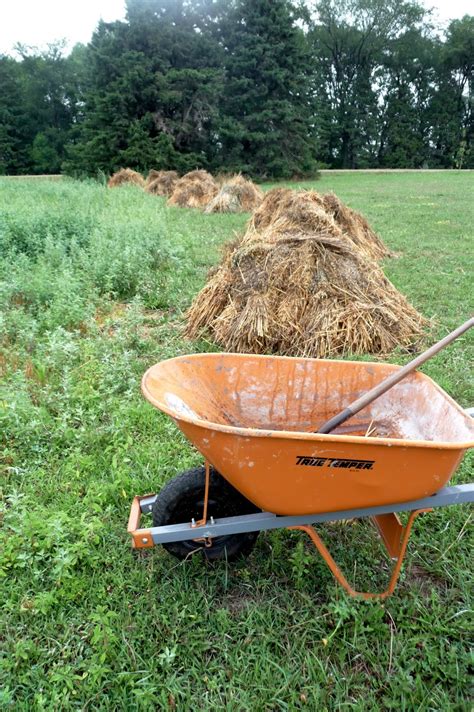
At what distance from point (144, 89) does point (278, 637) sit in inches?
1164

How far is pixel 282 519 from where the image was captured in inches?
83.9

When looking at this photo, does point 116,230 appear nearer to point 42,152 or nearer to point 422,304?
point 422,304

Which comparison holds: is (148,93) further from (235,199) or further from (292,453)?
(292,453)

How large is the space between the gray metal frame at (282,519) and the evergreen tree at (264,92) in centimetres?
2935

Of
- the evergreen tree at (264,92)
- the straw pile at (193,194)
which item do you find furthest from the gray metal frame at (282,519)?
the evergreen tree at (264,92)

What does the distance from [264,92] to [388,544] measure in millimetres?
32223

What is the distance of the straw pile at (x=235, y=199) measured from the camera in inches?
585

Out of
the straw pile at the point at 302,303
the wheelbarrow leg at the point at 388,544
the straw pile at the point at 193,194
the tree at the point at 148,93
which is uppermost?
the tree at the point at 148,93

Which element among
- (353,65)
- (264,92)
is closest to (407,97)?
(353,65)

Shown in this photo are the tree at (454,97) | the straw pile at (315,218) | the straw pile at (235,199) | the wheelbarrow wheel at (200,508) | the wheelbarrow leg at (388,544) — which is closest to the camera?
the wheelbarrow leg at (388,544)

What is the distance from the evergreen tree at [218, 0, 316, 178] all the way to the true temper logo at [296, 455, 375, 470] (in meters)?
29.5

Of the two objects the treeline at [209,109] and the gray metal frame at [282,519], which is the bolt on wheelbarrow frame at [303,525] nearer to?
the gray metal frame at [282,519]

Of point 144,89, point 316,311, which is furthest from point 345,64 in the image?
point 316,311

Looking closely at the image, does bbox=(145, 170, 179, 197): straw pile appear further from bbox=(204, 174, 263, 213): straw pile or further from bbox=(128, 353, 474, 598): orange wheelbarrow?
bbox=(128, 353, 474, 598): orange wheelbarrow
